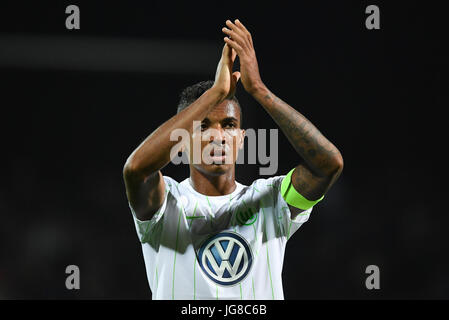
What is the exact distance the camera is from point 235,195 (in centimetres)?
151

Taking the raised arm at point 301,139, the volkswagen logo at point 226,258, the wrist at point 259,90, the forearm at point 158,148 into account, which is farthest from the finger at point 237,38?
the volkswagen logo at point 226,258

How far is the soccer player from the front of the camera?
1.33 meters

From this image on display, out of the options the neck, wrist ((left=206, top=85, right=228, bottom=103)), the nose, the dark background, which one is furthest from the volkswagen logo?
the dark background

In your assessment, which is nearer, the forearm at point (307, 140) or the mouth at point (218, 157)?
the forearm at point (307, 140)

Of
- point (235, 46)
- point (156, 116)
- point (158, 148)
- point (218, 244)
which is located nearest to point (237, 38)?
point (235, 46)

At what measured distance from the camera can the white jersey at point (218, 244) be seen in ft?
4.47

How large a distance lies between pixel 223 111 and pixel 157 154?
0.95 feet

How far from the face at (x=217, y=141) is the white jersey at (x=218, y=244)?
107 millimetres

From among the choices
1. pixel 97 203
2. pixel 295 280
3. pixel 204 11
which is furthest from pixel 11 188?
pixel 295 280

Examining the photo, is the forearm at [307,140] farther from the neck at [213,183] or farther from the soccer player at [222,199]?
the neck at [213,183]

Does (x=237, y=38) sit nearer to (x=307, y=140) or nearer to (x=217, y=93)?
(x=217, y=93)

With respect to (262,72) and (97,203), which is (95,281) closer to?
(97,203)

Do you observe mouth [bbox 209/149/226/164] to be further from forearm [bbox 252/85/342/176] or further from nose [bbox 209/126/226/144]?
forearm [bbox 252/85/342/176]

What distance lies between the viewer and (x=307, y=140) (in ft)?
4.38
